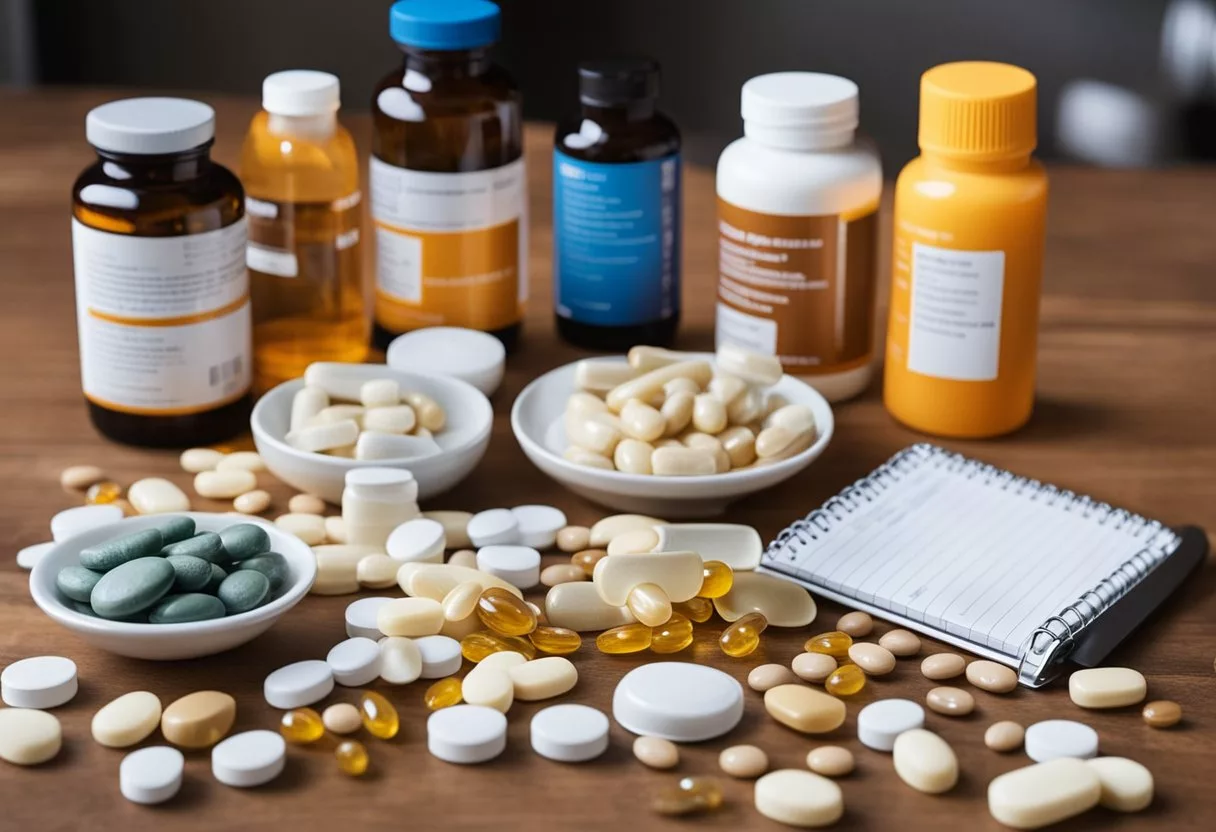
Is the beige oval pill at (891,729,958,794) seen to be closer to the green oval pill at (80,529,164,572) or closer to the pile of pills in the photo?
the pile of pills

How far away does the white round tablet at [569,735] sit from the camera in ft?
2.66

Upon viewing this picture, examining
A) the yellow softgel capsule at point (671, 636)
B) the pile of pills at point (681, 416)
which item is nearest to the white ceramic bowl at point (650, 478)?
the pile of pills at point (681, 416)

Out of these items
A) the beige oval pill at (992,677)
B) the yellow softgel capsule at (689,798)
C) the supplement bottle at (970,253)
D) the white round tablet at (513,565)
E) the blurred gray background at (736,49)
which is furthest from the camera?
the blurred gray background at (736,49)

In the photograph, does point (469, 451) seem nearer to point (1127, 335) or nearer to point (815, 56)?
point (1127, 335)

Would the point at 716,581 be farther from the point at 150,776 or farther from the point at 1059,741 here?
the point at 150,776

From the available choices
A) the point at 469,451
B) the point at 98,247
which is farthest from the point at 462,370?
the point at 98,247

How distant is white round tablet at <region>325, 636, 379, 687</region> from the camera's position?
87cm

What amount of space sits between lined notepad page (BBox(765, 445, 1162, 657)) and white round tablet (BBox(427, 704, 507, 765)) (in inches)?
9.5

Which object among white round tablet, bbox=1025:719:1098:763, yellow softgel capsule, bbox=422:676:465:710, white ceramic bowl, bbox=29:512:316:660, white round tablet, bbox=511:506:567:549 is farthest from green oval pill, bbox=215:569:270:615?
white round tablet, bbox=1025:719:1098:763

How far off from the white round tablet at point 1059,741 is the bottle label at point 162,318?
0.62m

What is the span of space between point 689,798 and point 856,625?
0.66 feet

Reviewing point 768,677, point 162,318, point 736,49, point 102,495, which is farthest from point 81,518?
point 736,49

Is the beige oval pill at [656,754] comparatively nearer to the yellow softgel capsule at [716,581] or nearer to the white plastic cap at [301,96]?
the yellow softgel capsule at [716,581]

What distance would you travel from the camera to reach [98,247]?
1.07m
